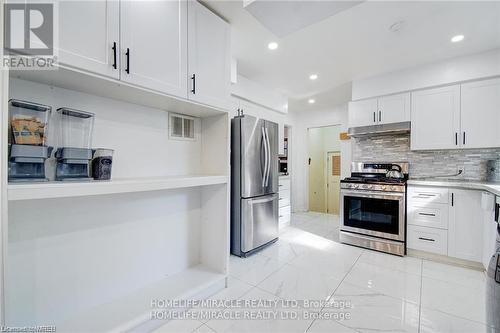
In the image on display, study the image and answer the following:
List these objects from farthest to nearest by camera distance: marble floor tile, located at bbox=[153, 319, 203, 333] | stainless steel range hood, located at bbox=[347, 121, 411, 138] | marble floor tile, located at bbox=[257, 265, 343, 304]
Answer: stainless steel range hood, located at bbox=[347, 121, 411, 138] < marble floor tile, located at bbox=[257, 265, 343, 304] < marble floor tile, located at bbox=[153, 319, 203, 333]

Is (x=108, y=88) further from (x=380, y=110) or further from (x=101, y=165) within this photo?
(x=380, y=110)

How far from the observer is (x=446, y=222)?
263 cm

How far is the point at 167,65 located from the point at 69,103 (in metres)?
0.68

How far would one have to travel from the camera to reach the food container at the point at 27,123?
1100 millimetres

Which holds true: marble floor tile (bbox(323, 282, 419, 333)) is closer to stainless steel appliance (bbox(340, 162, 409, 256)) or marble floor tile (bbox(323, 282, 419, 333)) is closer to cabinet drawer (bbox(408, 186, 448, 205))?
stainless steel appliance (bbox(340, 162, 409, 256))

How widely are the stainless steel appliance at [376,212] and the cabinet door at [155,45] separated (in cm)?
274

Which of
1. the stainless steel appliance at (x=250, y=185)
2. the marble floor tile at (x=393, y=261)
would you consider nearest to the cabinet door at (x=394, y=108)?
the stainless steel appliance at (x=250, y=185)

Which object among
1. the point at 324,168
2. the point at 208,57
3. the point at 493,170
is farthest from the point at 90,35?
the point at 324,168

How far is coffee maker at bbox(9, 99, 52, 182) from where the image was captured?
1.09 metres

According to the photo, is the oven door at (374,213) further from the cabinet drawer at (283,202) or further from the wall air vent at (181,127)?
the wall air vent at (181,127)

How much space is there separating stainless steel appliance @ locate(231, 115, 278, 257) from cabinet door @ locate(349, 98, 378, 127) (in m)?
1.51

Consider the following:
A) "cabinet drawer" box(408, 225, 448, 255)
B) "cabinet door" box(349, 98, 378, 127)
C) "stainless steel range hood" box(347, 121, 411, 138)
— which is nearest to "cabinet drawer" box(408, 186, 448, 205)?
"cabinet drawer" box(408, 225, 448, 255)

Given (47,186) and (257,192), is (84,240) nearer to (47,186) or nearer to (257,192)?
(47,186)

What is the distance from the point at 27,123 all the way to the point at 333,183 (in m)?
5.77
